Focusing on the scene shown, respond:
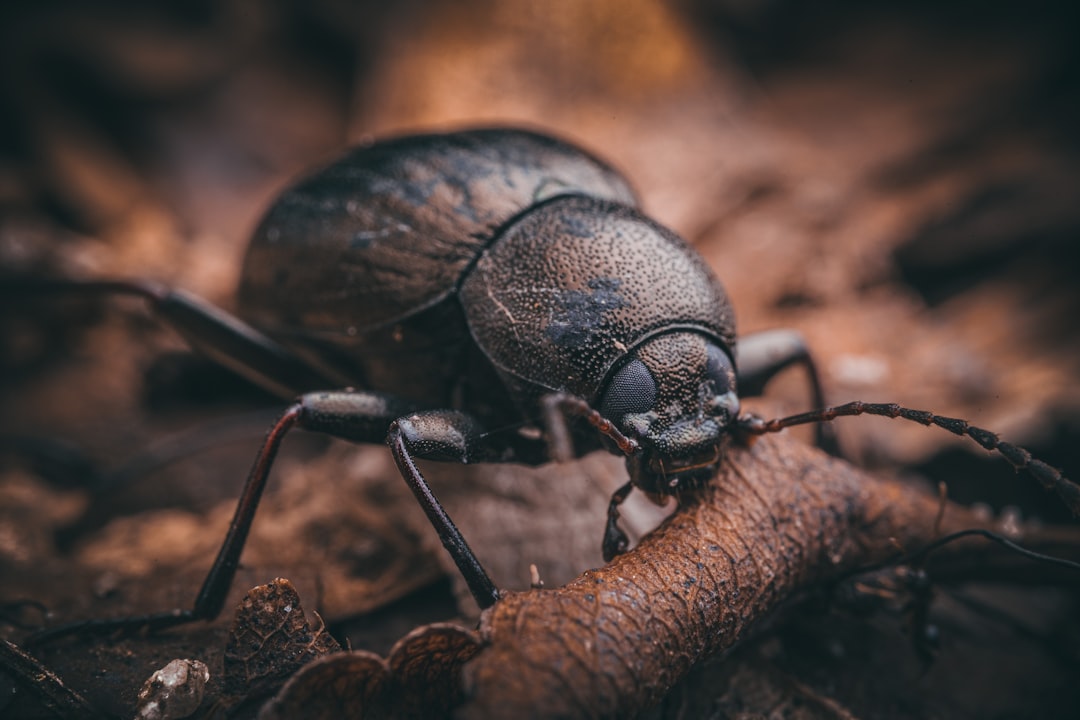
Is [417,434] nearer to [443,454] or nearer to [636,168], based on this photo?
[443,454]

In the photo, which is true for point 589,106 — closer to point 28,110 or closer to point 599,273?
point 599,273

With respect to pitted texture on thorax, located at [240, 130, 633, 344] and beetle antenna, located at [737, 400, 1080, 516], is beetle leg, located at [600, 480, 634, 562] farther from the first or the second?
pitted texture on thorax, located at [240, 130, 633, 344]

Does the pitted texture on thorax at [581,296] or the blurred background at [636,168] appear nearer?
the pitted texture on thorax at [581,296]

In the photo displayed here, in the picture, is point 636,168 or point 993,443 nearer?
point 993,443

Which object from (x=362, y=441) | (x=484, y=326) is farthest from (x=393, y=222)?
(x=362, y=441)

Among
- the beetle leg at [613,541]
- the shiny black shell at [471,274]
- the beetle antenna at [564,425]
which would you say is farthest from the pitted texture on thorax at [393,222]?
the beetle leg at [613,541]

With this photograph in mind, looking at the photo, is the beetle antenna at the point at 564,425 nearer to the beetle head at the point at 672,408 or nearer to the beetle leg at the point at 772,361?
the beetle head at the point at 672,408

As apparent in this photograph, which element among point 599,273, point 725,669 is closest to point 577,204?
point 599,273
